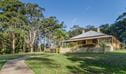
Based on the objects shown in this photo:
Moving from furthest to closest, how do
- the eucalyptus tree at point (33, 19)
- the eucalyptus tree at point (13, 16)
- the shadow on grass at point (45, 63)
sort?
the eucalyptus tree at point (33, 19)
the eucalyptus tree at point (13, 16)
the shadow on grass at point (45, 63)

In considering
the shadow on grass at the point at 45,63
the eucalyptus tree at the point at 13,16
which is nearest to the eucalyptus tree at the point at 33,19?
the eucalyptus tree at the point at 13,16

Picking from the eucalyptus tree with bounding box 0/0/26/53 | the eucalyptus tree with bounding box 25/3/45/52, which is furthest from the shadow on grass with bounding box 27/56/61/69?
the eucalyptus tree with bounding box 25/3/45/52

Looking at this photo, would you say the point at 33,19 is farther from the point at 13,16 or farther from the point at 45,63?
the point at 45,63

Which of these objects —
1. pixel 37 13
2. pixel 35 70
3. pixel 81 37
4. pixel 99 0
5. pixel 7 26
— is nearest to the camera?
pixel 35 70

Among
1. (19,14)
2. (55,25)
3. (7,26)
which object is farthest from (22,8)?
(55,25)

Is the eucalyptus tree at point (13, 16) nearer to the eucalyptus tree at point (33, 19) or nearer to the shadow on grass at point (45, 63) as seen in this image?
the eucalyptus tree at point (33, 19)

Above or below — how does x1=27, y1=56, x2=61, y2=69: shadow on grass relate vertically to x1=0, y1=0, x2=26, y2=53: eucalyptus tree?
below

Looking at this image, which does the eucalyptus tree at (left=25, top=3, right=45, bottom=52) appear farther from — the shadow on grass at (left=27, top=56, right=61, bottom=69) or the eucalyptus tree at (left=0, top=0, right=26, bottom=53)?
the shadow on grass at (left=27, top=56, right=61, bottom=69)

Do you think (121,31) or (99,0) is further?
(121,31)

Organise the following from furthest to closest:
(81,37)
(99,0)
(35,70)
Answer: (81,37) → (99,0) → (35,70)

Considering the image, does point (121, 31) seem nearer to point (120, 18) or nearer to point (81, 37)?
point (120, 18)

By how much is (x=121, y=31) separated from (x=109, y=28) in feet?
11.9

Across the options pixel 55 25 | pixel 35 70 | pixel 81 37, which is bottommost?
pixel 35 70

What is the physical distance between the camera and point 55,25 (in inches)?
2132
